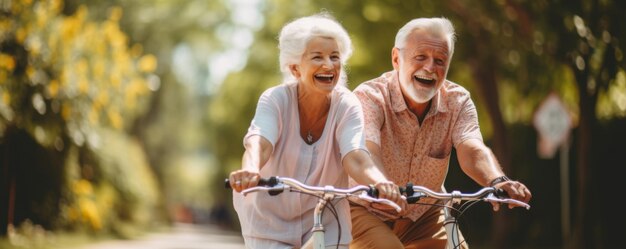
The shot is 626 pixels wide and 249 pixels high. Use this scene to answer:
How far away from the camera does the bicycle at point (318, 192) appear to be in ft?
13.9

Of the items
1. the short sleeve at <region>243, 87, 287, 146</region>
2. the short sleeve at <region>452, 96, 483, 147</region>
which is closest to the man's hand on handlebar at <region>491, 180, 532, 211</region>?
the short sleeve at <region>452, 96, 483, 147</region>

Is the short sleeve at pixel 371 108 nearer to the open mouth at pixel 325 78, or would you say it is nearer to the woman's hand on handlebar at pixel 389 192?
the open mouth at pixel 325 78

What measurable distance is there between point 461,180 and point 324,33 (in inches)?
659

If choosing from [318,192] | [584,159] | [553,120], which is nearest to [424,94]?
[318,192]

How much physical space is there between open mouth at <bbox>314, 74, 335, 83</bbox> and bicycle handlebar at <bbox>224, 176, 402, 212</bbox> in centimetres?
69

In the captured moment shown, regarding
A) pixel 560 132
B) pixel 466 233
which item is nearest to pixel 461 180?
pixel 466 233

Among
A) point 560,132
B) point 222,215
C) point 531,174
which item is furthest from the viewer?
point 222,215

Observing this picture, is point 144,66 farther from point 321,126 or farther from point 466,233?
point 321,126

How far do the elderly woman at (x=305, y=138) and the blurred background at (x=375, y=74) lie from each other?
27.6 feet

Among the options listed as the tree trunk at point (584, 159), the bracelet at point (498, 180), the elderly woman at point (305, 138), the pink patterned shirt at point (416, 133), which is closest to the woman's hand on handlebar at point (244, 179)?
the elderly woman at point (305, 138)

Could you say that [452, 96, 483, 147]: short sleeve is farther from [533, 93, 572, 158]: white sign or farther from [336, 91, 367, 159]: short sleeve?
[533, 93, 572, 158]: white sign

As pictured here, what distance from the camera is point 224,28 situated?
33.1 metres

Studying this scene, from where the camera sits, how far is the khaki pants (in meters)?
4.82

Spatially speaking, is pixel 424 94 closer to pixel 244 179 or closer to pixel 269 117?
pixel 269 117
